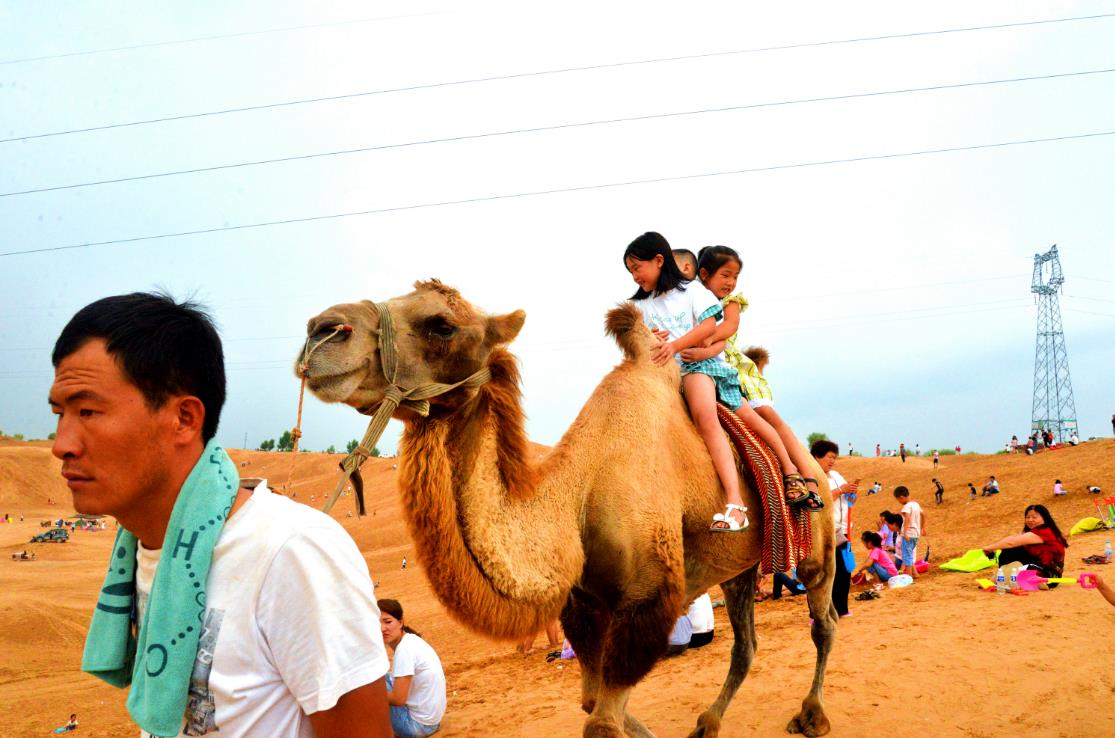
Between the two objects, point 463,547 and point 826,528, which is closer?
point 463,547

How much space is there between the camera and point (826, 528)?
20.0 ft

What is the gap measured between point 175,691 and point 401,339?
262 cm

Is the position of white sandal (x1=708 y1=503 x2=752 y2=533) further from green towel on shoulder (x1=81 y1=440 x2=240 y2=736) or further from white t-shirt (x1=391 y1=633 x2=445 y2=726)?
green towel on shoulder (x1=81 y1=440 x2=240 y2=736)

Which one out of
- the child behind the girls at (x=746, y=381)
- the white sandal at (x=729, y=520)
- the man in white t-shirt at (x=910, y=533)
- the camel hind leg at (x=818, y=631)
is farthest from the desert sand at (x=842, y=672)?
the child behind the girls at (x=746, y=381)

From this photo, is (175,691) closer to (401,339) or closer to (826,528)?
(401,339)

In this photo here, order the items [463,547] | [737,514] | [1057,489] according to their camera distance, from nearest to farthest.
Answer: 1. [463,547]
2. [737,514]
3. [1057,489]

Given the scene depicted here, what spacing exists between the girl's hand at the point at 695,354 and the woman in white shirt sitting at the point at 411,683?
2.93 meters

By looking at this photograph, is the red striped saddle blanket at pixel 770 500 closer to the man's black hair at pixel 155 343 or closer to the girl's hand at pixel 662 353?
the girl's hand at pixel 662 353

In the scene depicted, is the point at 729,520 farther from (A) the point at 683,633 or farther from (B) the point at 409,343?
(A) the point at 683,633

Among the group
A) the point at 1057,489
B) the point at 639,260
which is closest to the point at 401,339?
the point at 639,260

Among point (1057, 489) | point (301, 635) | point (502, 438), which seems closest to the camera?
point (301, 635)

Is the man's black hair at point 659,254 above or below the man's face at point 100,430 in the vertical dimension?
above

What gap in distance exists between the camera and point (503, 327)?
4.32 meters

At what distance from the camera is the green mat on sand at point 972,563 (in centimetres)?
1174
